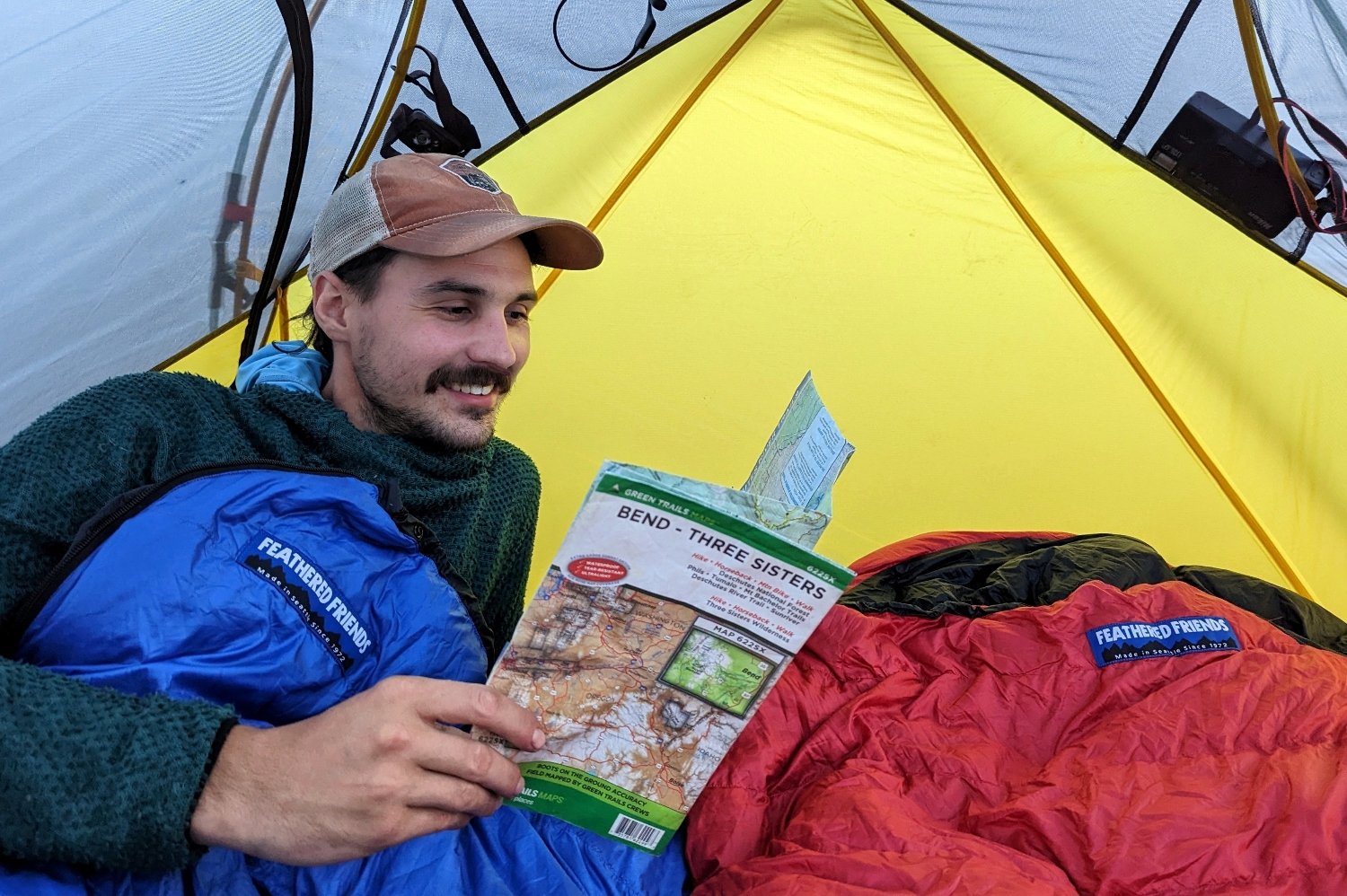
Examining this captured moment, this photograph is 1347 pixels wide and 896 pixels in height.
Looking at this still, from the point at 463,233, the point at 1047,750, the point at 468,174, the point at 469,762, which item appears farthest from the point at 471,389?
the point at 1047,750

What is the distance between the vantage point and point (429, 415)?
3.63 ft

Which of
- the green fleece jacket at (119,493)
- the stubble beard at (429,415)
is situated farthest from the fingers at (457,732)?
the stubble beard at (429,415)

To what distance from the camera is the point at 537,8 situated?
5.39 feet

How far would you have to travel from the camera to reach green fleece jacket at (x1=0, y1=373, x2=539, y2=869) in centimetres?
66

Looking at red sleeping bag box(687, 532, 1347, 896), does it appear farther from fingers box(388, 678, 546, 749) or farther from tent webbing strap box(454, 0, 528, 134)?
tent webbing strap box(454, 0, 528, 134)

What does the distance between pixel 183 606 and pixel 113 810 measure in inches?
6.3

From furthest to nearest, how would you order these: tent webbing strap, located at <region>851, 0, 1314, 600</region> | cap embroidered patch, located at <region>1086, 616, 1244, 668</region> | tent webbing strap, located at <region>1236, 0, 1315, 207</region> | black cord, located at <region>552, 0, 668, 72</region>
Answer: black cord, located at <region>552, 0, 668, 72</region>
tent webbing strap, located at <region>851, 0, 1314, 600</region>
tent webbing strap, located at <region>1236, 0, 1315, 207</region>
cap embroidered patch, located at <region>1086, 616, 1244, 668</region>

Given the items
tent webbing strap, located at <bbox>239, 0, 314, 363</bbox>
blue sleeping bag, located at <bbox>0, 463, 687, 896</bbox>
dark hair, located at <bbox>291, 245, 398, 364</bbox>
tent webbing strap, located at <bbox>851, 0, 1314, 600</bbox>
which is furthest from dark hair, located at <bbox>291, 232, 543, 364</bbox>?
tent webbing strap, located at <bbox>851, 0, 1314, 600</bbox>

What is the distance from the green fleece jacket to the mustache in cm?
6

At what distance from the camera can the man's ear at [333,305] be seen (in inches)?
45.8

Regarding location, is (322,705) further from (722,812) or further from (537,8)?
(537,8)

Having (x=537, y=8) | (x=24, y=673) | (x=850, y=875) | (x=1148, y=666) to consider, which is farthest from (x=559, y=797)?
(x=537, y=8)

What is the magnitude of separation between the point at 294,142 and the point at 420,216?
0.52m

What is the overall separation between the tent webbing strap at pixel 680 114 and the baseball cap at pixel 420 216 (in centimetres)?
50
